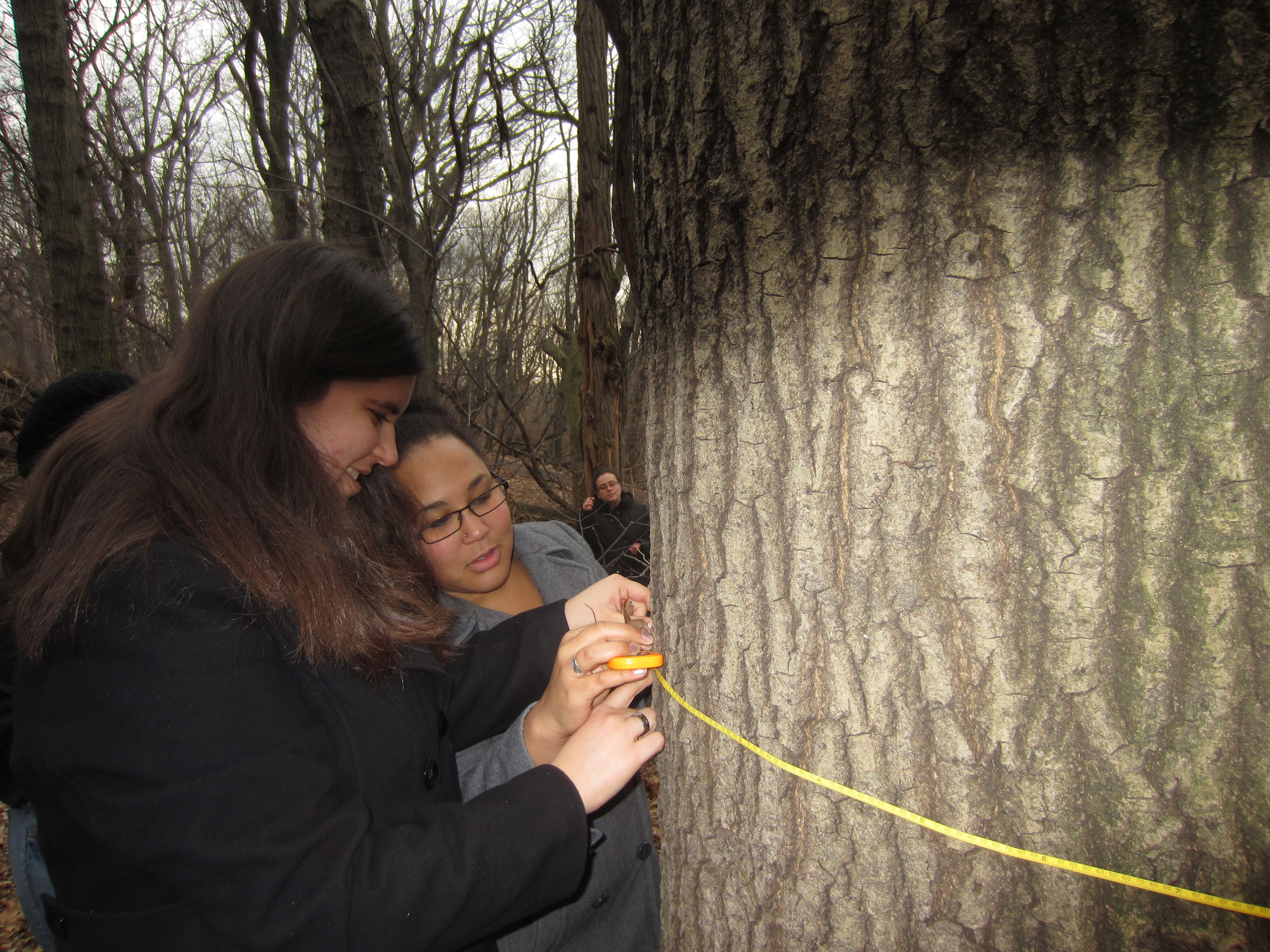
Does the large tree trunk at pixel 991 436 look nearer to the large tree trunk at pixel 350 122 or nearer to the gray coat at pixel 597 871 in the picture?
the gray coat at pixel 597 871

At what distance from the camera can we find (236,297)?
1.26 meters

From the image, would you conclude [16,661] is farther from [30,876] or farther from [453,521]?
[453,521]

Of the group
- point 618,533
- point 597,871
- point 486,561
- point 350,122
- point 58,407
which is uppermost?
point 350,122

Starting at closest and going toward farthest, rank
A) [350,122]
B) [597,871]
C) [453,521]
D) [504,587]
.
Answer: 1. [597,871]
2. [453,521]
3. [504,587]
4. [350,122]

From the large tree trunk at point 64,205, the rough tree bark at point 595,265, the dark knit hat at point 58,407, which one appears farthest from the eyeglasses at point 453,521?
the large tree trunk at point 64,205

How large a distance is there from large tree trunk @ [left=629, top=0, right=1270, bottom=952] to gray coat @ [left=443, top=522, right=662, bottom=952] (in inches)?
27.0

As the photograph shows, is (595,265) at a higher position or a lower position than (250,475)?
higher

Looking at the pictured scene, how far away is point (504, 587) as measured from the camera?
204 cm

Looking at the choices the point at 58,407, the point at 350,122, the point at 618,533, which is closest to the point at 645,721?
the point at 58,407

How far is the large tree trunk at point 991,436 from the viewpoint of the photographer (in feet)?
2.33

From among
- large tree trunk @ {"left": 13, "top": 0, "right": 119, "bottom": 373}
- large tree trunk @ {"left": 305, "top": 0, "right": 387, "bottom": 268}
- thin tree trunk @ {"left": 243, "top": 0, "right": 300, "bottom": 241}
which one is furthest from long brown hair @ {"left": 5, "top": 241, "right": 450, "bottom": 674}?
large tree trunk @ {"left": 13, "top": 0, "right": 119, "bottom": 373}

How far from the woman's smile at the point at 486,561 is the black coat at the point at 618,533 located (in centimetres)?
321

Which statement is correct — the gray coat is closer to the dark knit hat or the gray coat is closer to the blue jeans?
the blue jeans

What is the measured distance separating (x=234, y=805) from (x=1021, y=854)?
101 cm
